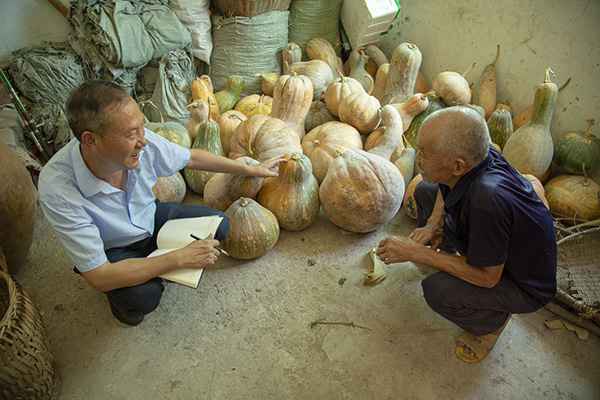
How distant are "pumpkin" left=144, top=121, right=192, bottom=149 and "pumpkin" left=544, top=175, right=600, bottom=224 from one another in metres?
2.62

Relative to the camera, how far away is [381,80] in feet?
12.1

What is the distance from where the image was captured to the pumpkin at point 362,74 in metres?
3.77

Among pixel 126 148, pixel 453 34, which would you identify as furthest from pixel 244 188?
pixel 453 34

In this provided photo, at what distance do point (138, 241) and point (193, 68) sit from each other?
2.09 m

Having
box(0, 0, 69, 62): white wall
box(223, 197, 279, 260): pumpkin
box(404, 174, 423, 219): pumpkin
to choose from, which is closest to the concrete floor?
box(223, 197, 279, 260): pumpkin

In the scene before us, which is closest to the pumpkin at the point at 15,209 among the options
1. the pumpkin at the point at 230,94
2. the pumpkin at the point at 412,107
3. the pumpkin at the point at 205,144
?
the pumpkin at the point at 205,144

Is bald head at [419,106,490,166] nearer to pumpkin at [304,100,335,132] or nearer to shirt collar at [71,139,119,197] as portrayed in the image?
shirt collar at [71,139,119,197]

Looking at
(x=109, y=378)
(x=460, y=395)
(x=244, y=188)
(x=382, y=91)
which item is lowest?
(x=109, y=378)

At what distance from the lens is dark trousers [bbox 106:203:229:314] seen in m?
1.90

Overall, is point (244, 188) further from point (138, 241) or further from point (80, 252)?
point (80, 252)

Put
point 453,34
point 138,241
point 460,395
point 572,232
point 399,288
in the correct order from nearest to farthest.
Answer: point 460,395
point 138,241
point 399,288
point 572,232
point 453,34

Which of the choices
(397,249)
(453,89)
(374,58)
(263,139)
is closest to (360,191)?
(397,249)

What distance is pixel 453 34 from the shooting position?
349cm

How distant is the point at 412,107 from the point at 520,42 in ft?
3.02
